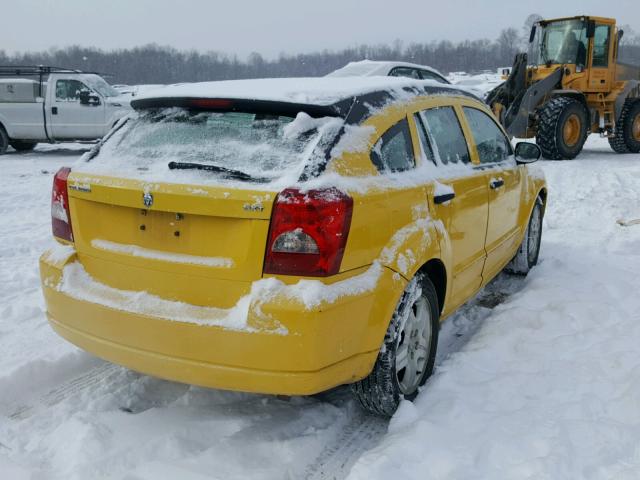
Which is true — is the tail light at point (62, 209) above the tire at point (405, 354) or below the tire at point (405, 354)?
above

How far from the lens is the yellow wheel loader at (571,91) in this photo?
40.8ft

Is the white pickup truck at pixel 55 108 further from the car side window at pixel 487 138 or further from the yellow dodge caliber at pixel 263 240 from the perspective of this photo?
the yellow dodge caliber at pixel 263 240

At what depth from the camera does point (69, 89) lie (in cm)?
1446

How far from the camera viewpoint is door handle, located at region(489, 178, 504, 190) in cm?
407

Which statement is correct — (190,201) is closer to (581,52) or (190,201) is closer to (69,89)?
(581,52)

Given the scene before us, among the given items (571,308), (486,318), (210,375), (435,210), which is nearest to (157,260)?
(210,375)

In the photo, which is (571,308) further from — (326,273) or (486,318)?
(326,273)

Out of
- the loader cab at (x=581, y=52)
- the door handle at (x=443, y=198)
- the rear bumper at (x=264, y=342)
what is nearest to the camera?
the rear bumper at (x=264, y=342)

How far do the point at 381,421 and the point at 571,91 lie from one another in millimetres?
11273

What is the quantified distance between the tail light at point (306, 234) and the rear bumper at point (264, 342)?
15 cm

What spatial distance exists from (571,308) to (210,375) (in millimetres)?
2816

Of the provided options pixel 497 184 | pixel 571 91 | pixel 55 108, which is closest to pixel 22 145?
pixel 55 108

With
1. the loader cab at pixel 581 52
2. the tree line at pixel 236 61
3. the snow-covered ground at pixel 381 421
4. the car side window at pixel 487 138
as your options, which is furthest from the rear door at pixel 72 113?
the tree line at pixel 236 61

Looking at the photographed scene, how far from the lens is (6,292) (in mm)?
4648
